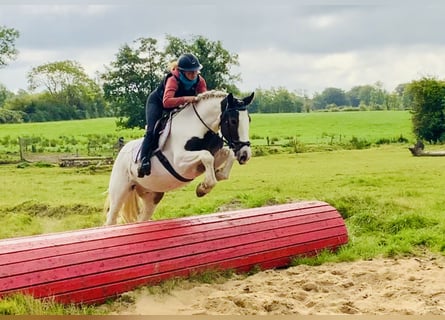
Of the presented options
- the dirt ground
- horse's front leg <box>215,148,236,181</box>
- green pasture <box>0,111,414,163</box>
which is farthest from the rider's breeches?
green pasture <box>0,111,414,163</box>

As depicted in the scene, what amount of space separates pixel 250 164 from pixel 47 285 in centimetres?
500

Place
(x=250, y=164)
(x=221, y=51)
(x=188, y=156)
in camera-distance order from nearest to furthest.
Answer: (x=188, y=156)
(x=221, y=51)
(x=250, y=164)

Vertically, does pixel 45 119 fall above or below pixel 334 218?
above

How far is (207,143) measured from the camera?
349 cm

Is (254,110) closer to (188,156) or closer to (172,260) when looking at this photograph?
(188,156)

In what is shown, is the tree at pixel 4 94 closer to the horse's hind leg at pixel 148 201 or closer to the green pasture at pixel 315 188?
the green pasture at pixel 315 188

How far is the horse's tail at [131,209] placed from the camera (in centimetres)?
401

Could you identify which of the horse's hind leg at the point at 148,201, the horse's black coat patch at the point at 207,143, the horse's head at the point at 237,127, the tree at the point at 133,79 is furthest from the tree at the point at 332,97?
the horse's head at the point at 237,127

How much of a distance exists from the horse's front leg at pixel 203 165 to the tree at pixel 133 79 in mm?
2587

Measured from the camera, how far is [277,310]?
2.77m

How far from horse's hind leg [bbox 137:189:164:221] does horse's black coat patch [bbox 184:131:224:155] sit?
25.9 inches

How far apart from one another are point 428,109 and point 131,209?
424cm

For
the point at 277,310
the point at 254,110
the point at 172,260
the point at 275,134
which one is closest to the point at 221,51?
the point at 254,110

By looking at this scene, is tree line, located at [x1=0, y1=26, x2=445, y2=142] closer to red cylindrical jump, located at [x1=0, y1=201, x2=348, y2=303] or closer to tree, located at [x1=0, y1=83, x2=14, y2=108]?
tree, located at [x1=0, y1=83, x2=14, y2=108]
